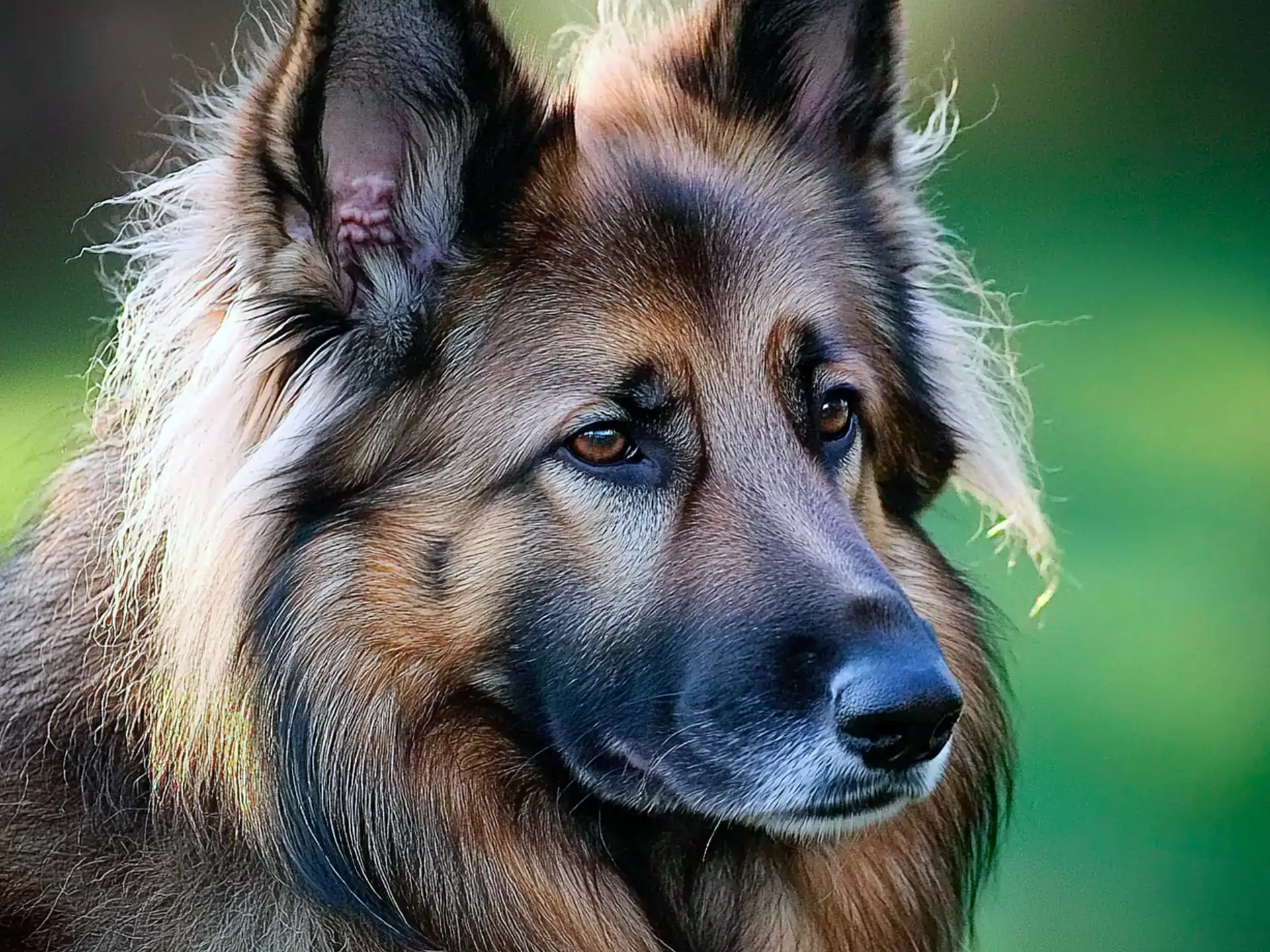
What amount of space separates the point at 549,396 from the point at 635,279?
194mm

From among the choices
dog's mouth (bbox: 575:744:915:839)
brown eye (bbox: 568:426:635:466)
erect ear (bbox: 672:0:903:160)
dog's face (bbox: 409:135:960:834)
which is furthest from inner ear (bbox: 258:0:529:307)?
dog's mouth (bbox: 575:744:915:839)

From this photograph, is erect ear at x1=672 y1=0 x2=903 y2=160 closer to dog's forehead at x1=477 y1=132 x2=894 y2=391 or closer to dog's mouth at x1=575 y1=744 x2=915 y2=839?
dog's forehead at x1=477 y1=132 x2=894 y2=391

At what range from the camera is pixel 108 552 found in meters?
1.82

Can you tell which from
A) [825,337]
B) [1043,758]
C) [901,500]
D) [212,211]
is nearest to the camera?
[212,211]

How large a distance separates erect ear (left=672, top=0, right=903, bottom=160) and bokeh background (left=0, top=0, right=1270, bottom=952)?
0.60 metres

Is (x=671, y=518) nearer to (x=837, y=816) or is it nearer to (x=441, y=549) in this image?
(x=441, y=549)

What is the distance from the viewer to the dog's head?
1588 mm

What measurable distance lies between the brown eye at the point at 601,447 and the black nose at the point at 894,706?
400 mm

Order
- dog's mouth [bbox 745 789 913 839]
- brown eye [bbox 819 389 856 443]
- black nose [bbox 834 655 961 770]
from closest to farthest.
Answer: black nose [bbox 834 655 961 770] < dog's mouth [bbox 745 789 913 839] < brown eye [bbox 819 389 856 443]

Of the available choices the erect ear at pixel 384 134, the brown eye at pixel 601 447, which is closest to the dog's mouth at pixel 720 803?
the brown eye at pixel 601 447

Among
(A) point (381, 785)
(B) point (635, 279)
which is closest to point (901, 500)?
(B) point (635, 279)

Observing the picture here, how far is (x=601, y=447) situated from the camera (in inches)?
65.5

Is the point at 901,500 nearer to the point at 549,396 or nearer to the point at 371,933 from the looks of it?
the point at 549,396

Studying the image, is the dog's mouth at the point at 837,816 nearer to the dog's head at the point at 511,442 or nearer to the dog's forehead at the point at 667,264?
the dog's head at the point at 511,442
